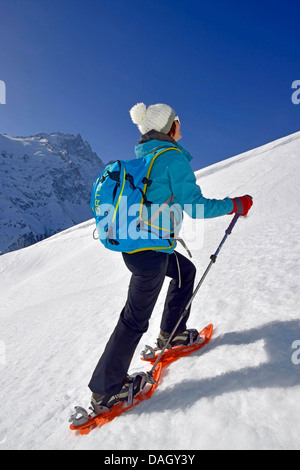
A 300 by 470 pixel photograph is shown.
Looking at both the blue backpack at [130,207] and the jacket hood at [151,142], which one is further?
the jacket hood at [151,142]

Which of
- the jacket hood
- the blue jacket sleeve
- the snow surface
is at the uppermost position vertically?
the jacket hood

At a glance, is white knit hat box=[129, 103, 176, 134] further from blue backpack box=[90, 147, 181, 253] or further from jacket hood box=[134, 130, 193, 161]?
blue backpack box=[90, 147, 181, 253]

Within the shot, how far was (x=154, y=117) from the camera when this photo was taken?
249 cm

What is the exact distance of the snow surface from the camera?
1793 millimetres

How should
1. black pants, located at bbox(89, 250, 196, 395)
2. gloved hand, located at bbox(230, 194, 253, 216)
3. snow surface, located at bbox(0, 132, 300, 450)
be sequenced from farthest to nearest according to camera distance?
gloved hand, located at bbox(230, 194, 253, 216), black pants, located at bbox(89, 250, 196, 395), snow surface, located at bbox(0, 132, 300, 450)

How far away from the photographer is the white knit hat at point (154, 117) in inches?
97.8

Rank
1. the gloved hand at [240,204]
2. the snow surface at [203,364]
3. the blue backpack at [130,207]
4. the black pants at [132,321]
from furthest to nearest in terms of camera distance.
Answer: the gloved hand at [240,204] < the black pants at [132,321] < the blue backpack at [130,207] < the snow surface at [203,364]

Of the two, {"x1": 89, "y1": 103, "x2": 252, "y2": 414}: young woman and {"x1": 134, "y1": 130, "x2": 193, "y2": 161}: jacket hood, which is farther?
{"x1": 134, "y1": 130, "x2": 193, "y2": 161}: jacket hood

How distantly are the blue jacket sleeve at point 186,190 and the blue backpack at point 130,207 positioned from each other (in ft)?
0.30

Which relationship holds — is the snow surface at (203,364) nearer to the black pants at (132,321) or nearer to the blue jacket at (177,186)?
the black pants at (132,321)

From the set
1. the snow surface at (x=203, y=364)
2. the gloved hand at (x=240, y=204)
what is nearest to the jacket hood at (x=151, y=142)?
the gloved hand at (x=240, y=204)

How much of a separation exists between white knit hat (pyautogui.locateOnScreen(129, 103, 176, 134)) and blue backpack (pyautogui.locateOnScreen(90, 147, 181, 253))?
39cm

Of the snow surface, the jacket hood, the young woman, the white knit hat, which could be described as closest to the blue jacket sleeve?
the young woman
